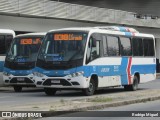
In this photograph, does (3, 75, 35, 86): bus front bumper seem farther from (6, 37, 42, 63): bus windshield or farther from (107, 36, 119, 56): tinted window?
(107, 36, 119, 56): tinted window

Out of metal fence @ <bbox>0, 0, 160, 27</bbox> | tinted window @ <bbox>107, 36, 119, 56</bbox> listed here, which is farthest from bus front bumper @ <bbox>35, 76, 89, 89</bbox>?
metal fence @ <bbox>0, 0, 160, 27</bbox>

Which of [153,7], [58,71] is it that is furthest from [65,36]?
[153,7]

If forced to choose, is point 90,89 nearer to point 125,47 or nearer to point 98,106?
point 125,47

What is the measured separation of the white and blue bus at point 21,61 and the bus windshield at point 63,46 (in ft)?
12.2

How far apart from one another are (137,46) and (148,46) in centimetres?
156

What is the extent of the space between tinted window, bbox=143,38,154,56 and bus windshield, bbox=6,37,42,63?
5862 mm

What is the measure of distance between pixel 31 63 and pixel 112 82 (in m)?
4.52

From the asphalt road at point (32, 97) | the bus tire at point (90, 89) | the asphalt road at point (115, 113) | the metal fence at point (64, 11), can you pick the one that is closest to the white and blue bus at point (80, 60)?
the bus tire at point (90, 89)

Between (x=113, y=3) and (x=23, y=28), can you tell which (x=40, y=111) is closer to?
(x=23, y=28)

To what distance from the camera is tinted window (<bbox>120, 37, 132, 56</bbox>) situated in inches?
1089

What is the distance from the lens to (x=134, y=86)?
28.9 meters

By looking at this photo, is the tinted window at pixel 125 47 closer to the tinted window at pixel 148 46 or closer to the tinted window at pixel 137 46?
the tinted window at pixel 137 46

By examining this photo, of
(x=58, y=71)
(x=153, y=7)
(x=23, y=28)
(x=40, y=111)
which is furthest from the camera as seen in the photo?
(x=153, y=7)

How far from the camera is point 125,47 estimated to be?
28078mm
